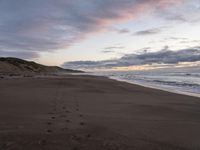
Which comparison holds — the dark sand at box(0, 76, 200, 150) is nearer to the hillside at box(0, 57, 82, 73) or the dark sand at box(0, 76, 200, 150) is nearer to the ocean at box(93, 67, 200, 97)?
the ocean at box(93, 67, 200, 97)

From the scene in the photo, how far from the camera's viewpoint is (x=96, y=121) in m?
6.39

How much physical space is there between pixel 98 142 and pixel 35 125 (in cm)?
182

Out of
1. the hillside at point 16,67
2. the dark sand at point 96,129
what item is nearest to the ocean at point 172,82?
the dark sand at point 96,129

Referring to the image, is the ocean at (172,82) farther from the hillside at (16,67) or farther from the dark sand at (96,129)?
the hillside at (16,67)

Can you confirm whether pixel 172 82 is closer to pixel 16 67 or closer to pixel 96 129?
pixel 96 129

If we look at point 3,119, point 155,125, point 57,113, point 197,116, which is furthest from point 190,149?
point 3,119

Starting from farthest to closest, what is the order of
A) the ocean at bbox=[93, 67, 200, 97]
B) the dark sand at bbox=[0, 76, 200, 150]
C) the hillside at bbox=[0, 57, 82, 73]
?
the hillside at bbox=[0, 57, 82, 73]
the ocean at bbox=[93, 67, 200, 97]
the dark sand at bbox=[0, 76, 200, 150]

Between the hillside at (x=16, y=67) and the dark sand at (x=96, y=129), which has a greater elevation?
the hillside at (x=16, y=67)

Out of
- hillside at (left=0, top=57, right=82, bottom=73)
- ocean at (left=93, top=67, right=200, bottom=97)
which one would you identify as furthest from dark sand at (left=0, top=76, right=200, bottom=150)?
hillside at (left=0, top=57, right=82, bottom=73)

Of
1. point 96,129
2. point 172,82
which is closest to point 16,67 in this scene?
point 172,82

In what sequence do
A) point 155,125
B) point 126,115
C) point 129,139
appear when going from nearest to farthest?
point 129,139, point 155,125, point 126,115

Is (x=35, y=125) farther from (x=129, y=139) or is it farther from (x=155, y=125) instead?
(x=155, y=125)

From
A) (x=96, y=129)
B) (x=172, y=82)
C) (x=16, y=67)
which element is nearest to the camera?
(x=96, y=129)

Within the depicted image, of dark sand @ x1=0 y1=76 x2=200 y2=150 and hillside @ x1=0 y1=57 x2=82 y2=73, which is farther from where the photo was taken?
hillside @ x1=0 y1=57 x2=82 y2=73
